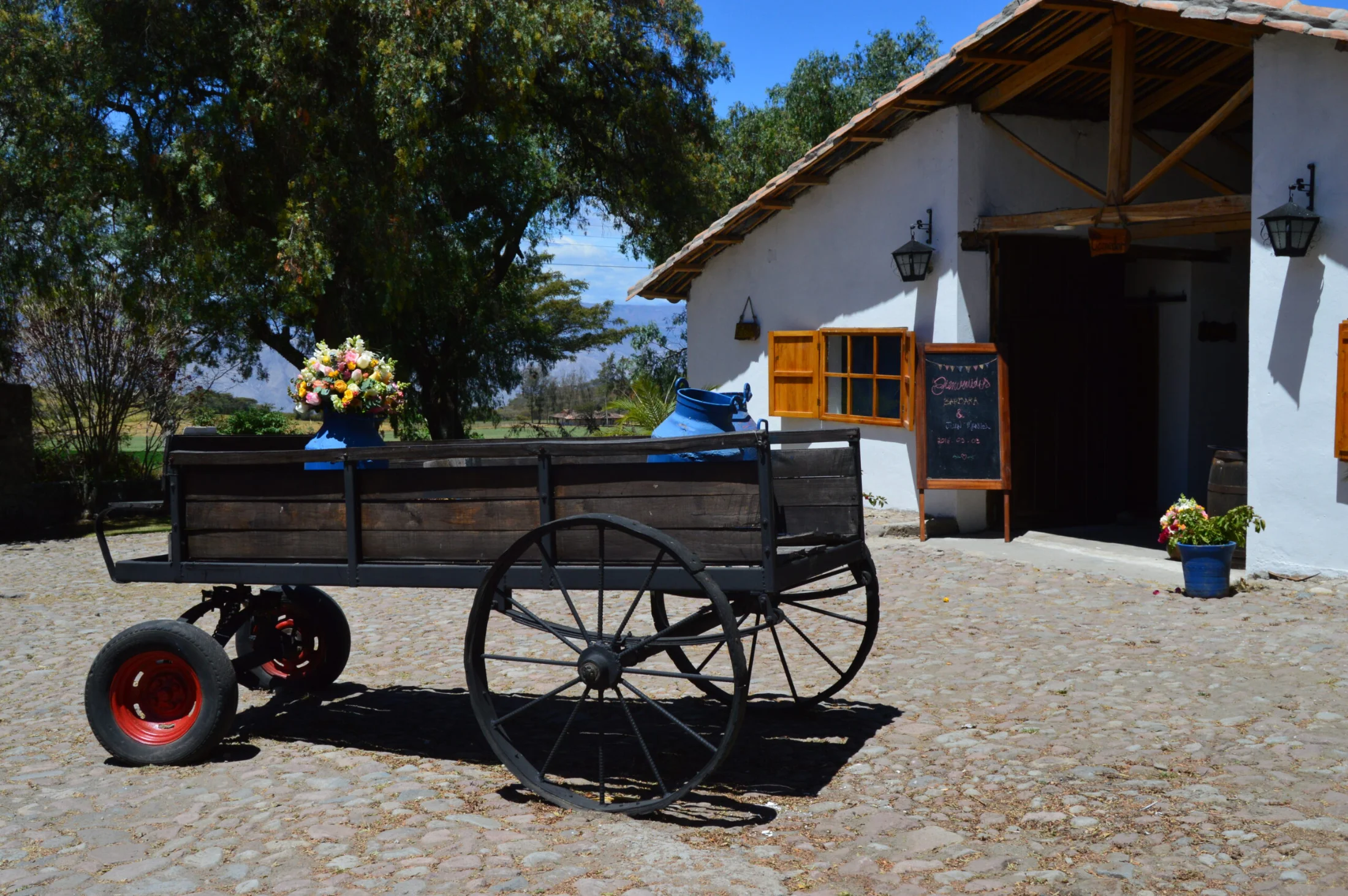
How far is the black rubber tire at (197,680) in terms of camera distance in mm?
4777

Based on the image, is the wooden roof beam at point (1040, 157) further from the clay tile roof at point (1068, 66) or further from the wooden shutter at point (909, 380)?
the wooden shutter at point (909, 380)

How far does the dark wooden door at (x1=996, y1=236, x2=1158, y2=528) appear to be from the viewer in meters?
11.4

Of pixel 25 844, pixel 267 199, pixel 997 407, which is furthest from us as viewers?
pixel 267 199

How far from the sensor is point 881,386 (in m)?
12.0

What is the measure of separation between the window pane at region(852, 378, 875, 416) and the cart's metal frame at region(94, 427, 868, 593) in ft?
23.8

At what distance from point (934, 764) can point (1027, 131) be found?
797 cm

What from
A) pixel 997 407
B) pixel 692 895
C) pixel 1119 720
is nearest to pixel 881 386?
pixel 997 407

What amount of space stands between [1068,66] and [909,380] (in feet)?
10.2

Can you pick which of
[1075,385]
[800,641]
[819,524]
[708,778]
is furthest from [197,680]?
[1075,385]

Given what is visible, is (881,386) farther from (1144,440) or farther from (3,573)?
(3,573)

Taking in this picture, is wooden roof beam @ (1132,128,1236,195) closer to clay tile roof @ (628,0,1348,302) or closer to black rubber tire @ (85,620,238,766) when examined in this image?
clay tile roof @ (628,0,1348,302)

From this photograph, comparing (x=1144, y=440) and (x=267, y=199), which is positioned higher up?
(x=267, y=199)

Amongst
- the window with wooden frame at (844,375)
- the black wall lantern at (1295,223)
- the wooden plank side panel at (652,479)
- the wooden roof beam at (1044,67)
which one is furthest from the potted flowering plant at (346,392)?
the window with wooden frame at (844,375)

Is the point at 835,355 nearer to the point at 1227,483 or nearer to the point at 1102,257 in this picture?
the point at 1102,257
